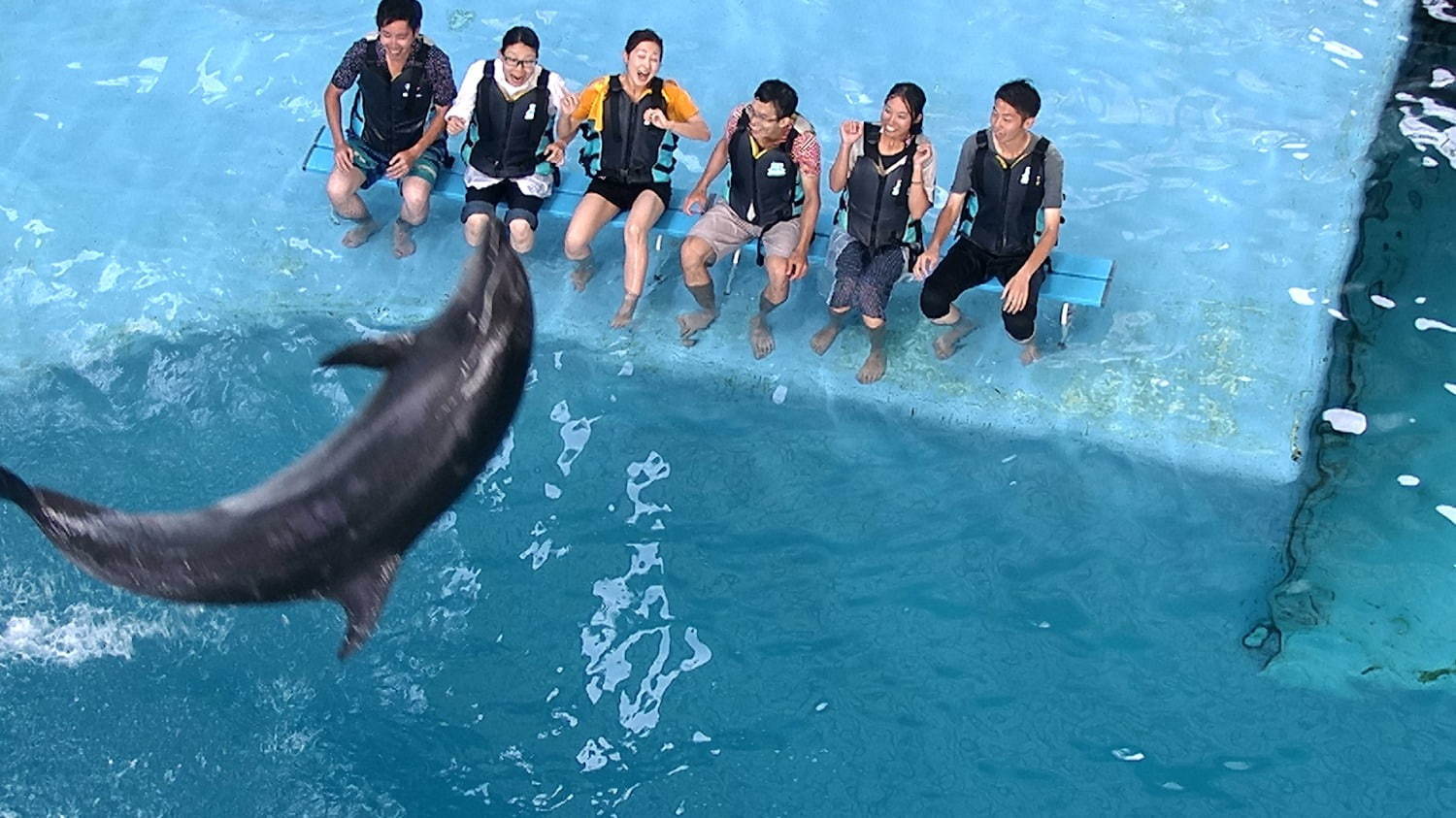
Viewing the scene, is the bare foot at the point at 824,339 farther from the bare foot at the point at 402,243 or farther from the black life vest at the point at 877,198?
the bare foot at the point at 402,243

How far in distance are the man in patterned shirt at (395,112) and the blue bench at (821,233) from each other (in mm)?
118

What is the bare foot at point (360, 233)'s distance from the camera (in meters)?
8.78

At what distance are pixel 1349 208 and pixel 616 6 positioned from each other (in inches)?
175

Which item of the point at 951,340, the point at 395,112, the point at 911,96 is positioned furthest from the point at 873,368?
the point at 395,112

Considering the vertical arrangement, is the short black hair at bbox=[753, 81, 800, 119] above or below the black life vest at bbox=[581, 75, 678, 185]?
above

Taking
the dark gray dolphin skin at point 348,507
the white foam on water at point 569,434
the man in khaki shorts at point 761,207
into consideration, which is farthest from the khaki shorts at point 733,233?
the dark gray dolphin skin at point 348,507

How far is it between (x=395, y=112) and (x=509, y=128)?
1.97 ft

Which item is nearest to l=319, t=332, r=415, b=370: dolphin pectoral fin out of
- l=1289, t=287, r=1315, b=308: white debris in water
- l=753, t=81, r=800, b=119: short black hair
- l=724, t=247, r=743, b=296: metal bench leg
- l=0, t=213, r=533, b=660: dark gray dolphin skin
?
l=0, t=213, r=533, b=660: dark gray dolphin skin

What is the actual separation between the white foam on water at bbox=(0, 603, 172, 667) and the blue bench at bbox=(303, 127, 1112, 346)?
2.59 metres

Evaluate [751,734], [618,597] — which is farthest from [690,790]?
[618,597]

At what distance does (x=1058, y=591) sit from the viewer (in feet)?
24.2

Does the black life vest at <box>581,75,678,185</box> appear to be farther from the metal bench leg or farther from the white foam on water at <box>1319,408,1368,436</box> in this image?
the white foam on water at <box>1319,408,1368,436</box>

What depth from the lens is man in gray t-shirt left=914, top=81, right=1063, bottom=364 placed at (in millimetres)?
7625

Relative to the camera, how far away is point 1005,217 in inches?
306
